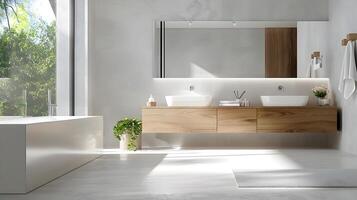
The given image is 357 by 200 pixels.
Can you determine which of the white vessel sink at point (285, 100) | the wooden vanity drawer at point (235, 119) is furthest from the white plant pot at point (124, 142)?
the white vessel sink at point (285, 100)

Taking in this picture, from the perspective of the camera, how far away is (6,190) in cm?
331

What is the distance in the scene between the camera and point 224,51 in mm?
6980

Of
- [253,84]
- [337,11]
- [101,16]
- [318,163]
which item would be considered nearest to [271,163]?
[318,163]

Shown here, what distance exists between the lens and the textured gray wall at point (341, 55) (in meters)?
5.98

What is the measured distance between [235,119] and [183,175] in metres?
2.43

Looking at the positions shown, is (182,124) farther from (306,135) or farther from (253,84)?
(306,135)

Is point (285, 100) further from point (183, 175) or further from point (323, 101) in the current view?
point (183, 175)

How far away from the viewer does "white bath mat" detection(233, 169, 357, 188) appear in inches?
139

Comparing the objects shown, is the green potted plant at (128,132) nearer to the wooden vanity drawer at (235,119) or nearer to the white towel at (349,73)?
the wooden vanity drawer at (235,119)

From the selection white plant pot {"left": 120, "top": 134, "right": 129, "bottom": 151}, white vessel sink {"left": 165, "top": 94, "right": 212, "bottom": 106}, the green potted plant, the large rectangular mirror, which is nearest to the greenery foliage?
the large rectangular mirror

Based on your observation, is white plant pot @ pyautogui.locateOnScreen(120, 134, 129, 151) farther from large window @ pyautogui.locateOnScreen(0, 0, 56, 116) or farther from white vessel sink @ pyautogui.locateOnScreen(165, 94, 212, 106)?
large window @ pyautogui.locateOnScreen(0, 0, 56, 116)

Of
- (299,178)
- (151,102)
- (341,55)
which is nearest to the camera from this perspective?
(299,178)

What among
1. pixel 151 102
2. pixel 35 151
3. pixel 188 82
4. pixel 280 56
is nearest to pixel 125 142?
pixel 151 102

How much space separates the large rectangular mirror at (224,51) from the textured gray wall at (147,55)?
119 mm
